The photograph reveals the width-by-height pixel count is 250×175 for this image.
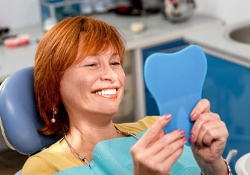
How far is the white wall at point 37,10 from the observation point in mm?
2900

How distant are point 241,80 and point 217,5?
840 mm

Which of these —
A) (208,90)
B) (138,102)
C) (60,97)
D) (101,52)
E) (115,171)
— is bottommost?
(138,102)

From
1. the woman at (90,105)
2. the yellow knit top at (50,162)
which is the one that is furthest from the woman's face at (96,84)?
the yellow knit top at (50,162)

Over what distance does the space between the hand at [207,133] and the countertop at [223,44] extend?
2.79 ft

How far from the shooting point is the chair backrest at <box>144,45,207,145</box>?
4.28 ft

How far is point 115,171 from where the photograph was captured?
1521 mm

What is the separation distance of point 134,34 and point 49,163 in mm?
1426

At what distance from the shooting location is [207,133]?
55.2 inches

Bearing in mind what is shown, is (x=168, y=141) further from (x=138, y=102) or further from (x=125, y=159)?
(x=138, y=102)

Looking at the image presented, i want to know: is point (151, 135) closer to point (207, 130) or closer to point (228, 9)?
point (207, 130)

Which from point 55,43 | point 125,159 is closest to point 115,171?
point 125,159

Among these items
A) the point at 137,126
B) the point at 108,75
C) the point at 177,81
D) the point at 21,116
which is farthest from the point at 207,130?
the point at 21,116

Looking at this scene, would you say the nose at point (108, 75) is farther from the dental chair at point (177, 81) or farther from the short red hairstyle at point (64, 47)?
the dental chair at point (177, 81)

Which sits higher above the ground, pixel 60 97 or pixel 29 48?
pixel 60 97
